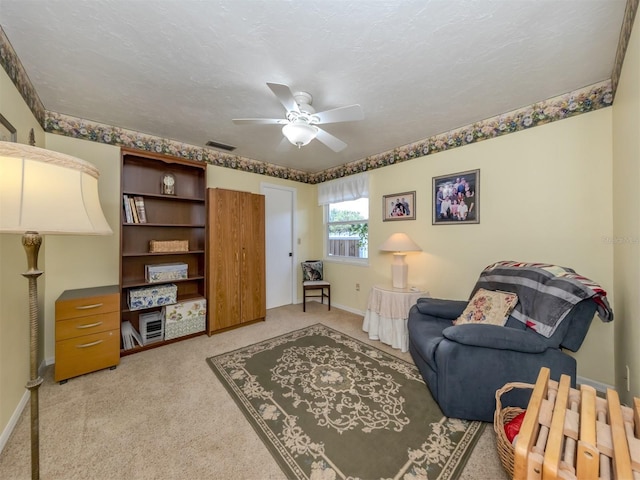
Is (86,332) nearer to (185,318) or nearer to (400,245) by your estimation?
(185,318)

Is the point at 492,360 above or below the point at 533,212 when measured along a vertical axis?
below

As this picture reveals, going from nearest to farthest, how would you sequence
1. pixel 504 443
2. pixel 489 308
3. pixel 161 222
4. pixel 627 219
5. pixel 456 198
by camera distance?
pixel 504 443 < pixel 627 219 < pixel 489 308 < pixel 456 198 < pixel 161 222

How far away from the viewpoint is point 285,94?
1.59 metres

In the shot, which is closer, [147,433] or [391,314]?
[147,433]

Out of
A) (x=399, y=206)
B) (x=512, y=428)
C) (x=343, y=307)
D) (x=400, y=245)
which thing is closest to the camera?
(x=512, y=428)

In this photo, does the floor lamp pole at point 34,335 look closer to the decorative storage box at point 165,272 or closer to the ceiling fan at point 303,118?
the ceiling fan at point 303,118

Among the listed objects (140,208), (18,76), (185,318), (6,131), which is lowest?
(185,318)

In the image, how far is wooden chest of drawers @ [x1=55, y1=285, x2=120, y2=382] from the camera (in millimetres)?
2068

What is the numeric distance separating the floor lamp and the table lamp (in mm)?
2569

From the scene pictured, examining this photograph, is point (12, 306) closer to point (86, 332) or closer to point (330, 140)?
point (86, 332)

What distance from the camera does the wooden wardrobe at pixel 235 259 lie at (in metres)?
3.07

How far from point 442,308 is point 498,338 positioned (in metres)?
0.72

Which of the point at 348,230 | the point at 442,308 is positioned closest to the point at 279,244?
the point at 348,230

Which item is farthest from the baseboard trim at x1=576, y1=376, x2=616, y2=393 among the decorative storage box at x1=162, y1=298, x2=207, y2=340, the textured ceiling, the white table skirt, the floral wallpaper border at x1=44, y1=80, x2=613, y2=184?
the decorative storage box at x1=162, y1=298, x2=207, y2=340
